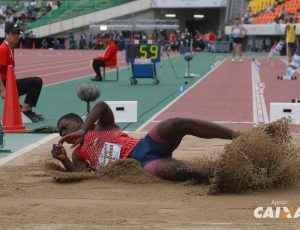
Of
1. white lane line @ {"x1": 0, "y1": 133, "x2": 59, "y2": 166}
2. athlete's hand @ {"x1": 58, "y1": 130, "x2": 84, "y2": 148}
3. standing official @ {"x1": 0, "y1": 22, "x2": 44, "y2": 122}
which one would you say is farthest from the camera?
standing official @ {"x1": 0, "y1": 22, "x2": 44, "y2": 122}

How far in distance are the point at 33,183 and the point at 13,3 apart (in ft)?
228

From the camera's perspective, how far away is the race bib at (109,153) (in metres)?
7.77

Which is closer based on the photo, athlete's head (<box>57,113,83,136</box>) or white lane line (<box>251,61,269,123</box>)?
athlete's head (<box>57,113,83,136</box>)

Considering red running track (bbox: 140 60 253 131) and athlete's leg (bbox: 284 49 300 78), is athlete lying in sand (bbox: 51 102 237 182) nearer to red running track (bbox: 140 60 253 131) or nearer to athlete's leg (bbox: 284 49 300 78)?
red running track (bbox: 140 60 253 131)

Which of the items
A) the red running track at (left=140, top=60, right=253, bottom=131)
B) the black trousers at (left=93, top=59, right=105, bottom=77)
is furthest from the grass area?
the black trousers at (left=93, top=59, right=105, bottom=77)

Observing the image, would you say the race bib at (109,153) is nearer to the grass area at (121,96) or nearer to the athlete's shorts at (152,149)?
the athlete's shorts at (152,149)

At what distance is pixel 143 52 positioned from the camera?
78.3 ft

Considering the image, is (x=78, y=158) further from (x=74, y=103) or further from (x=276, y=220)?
(x=74, y=103)

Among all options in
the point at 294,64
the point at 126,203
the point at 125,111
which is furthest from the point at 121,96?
the point at 126,203

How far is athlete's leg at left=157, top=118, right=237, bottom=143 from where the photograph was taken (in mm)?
7387

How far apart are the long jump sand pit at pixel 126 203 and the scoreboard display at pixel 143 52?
50.6 ft

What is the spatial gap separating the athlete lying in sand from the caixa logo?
3.66 ft

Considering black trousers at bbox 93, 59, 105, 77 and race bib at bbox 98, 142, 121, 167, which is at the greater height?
race bib at bbox 98, 142, 121, 167

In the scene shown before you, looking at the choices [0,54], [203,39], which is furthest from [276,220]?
[203,39]
